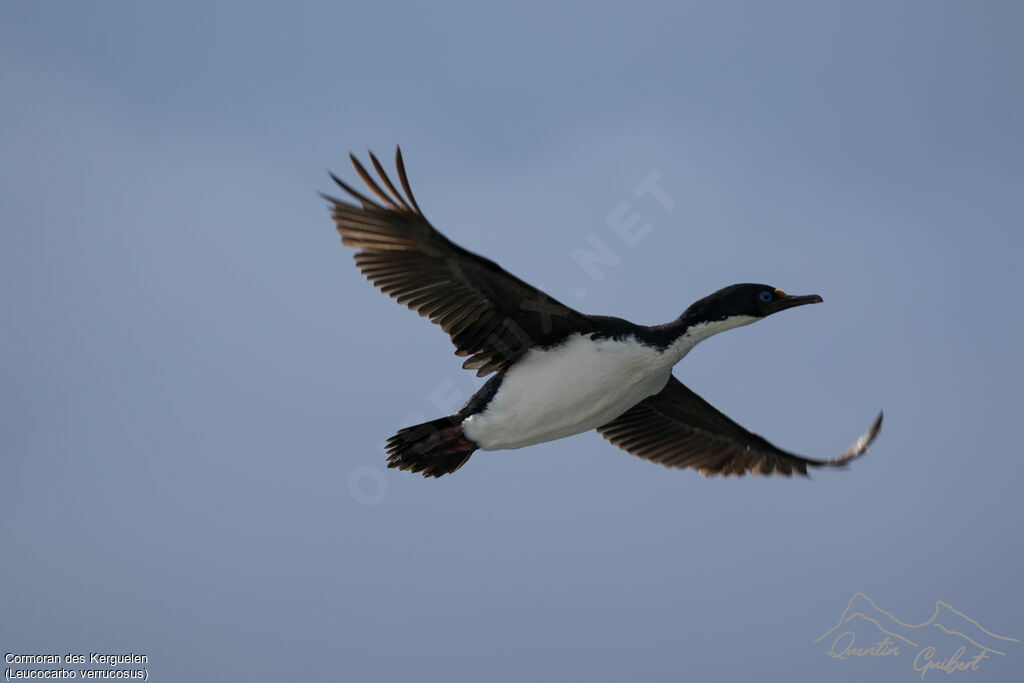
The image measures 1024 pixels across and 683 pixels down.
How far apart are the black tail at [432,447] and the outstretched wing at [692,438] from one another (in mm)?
1841

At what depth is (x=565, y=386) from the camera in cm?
775

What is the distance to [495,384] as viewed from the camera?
26.2 feet

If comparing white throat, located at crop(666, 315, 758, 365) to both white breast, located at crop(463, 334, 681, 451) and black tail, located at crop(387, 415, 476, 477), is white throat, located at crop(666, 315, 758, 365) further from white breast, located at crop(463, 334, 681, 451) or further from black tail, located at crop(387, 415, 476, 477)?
black tail, located at crop(387, 415, 476, 477)

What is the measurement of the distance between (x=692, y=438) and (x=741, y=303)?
2.13 meters

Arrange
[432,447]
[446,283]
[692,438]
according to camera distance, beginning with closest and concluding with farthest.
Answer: [446,283] → [432,447] → [692,438]

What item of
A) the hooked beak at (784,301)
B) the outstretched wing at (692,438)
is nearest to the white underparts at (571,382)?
the hooked beak at (784,301)

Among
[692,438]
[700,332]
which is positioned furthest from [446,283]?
[692,438]

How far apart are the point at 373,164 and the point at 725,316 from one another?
10.1ft

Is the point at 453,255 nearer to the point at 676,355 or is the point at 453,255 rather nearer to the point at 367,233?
the point at 367,233

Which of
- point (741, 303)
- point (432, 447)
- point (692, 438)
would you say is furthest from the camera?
point (692, 438)

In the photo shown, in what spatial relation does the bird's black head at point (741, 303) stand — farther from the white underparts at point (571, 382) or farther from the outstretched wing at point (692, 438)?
the outstretched wing at point (692, 438)

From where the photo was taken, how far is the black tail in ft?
26.5

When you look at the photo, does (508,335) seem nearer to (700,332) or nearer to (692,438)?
(700,332)

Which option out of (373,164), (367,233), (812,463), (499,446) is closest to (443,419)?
(499,446)
